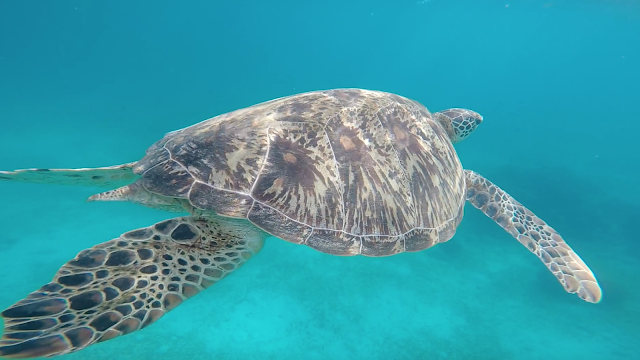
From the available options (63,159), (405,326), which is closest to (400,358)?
(405,326)

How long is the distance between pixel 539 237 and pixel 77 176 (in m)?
5.83

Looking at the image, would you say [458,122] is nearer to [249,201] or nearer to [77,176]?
[249,201]

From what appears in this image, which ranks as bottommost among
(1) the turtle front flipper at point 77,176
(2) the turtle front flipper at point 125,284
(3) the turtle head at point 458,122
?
(2) the turtle front flipper at point 125,284

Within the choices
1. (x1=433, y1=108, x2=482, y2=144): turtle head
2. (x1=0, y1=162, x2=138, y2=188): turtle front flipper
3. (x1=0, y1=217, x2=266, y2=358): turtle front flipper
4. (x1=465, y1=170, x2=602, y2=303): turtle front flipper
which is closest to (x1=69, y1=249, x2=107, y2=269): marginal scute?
(x1=0, y1=217, x2=266, y2=358): turtle front flipper

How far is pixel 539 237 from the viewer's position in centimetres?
448

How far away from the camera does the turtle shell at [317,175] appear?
2678 mm

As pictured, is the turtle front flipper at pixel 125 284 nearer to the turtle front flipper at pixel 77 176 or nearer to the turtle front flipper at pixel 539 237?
the turtle front flipper at pixel 77 176

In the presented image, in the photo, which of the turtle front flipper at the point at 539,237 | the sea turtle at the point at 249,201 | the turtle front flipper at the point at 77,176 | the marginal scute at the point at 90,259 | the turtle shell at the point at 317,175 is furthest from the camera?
the turtle front flipper at the point at 539,237

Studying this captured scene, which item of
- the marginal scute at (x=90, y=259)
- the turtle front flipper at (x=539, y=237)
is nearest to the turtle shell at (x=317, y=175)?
the marginal scute at (x=90, y=259)

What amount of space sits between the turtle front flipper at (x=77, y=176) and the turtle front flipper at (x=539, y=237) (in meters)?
4.80

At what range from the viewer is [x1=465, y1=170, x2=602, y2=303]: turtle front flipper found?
12.6 feet

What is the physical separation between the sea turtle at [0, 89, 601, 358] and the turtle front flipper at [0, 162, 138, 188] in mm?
16

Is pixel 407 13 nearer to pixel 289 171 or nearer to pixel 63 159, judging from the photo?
pixel 63 159

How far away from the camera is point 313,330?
5.37 meters
